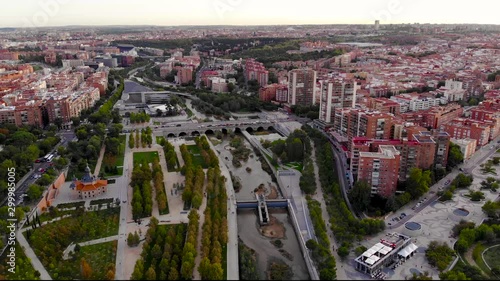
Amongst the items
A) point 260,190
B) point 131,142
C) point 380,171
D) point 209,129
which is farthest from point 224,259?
point 209,129

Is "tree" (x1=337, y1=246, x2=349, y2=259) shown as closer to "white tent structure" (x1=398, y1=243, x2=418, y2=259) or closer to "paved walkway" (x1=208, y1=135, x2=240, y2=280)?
"white tent structure" (x1=398, y1=243, x2=418, y2=259)

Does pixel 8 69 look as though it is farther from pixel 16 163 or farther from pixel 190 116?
pixel 16 163

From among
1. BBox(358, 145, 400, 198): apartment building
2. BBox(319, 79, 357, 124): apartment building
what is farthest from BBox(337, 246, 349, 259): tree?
BBox(319, 79, 357, 124): apartment building

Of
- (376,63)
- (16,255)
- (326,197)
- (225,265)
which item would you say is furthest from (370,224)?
(376,63)

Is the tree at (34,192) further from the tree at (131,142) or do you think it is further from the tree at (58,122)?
the tree at (58,122)

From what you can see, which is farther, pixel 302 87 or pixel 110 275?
pixel 302 87

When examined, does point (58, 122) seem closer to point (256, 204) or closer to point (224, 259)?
point (256, 204)

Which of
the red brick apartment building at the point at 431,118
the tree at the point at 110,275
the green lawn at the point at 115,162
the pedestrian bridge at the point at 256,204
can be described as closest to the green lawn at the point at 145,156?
the green lawn at the point at 115,162
